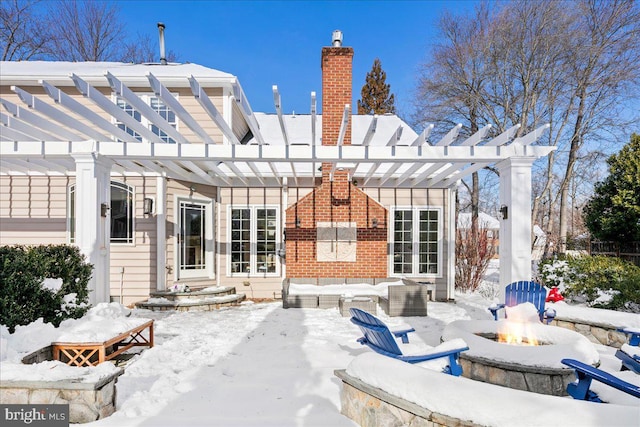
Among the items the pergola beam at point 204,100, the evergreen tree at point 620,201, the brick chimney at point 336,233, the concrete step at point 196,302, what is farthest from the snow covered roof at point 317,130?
the pergola beam at point 204,100

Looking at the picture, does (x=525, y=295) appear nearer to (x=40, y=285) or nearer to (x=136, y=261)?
(x=40, y=285)

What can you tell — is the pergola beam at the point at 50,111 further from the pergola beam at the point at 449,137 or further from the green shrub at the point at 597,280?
the green shrub at the point at 597,280

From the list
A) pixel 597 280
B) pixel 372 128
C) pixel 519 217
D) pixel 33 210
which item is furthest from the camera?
pixel 33 210

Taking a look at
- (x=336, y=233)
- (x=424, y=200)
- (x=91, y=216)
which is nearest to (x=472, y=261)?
(x=424, y=200)

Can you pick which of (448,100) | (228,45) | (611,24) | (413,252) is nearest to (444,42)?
(448,100)

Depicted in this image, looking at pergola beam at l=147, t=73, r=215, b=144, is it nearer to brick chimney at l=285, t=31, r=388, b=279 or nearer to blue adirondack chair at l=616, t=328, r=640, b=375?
brick chimney at l=285, t=31, r=388, b=279

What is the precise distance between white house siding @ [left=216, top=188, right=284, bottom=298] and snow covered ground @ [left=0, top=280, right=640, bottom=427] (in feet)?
8.42

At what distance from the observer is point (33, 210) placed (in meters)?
8.80

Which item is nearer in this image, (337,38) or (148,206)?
(148,206)

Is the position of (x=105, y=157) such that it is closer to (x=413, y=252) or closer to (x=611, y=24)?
(x=413, y=252)

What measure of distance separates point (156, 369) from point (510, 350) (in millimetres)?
3914

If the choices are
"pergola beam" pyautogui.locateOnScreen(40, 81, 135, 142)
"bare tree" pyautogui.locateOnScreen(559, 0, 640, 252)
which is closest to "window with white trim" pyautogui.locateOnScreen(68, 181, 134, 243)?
"pergola beam" pyautogui.locateOnScreen(40, 81, 135, 142)

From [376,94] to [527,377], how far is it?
24.6 meters

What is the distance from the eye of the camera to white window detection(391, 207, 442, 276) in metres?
9.64
